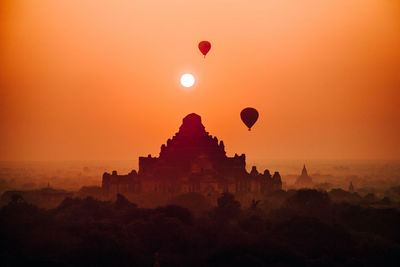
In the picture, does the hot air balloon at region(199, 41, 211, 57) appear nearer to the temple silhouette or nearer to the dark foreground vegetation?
the temple silhouette

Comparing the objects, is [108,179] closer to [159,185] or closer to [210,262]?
[159,185]

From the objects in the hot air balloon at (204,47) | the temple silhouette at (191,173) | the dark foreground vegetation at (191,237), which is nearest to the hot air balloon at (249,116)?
the temple silhouette at (191,173)

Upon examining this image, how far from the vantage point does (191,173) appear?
62.7m

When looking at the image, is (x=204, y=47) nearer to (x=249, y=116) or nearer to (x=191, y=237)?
(x=249, y=116)

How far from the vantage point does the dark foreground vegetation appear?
106 feet

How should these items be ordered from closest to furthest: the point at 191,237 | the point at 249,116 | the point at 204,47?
1. the point at 191,237
2. the point at 204,47
3. the point at 249,116

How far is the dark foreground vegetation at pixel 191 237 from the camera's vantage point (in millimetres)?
32281

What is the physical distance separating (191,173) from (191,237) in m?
24.9

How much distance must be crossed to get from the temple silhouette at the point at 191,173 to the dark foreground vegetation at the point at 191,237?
10864mm

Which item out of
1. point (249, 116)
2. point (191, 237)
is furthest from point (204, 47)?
point (191, 237)

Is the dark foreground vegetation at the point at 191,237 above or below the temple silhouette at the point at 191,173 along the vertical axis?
below

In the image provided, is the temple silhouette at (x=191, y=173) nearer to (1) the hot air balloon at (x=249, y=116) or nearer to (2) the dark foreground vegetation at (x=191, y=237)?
(1) the hot air balloon at (x=249, y=116)

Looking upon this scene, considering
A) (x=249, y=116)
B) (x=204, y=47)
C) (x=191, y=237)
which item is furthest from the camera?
(x=249, y=116)

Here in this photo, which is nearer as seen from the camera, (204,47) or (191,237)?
(191,237)
